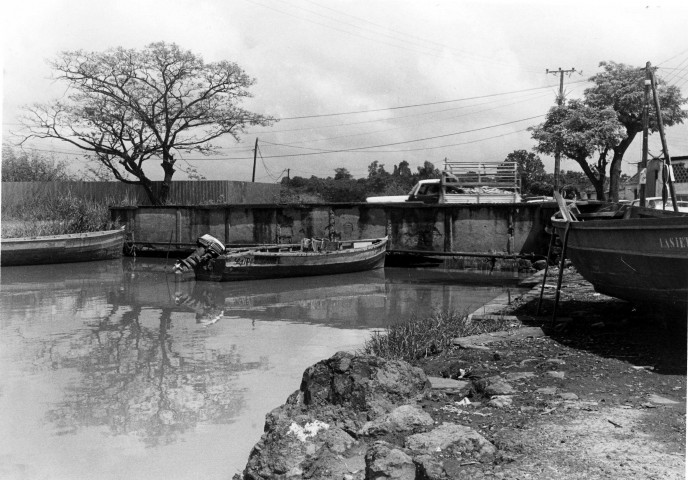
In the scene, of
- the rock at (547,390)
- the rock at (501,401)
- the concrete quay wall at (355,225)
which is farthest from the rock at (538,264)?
the rock at (501,401)

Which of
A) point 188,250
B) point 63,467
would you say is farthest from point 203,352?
point 188,250

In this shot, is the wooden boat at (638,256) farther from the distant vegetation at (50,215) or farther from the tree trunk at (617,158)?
the tree trunk at (617,158)

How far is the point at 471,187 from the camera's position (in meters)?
26.3

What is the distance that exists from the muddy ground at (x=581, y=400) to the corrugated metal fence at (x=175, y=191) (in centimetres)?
2448

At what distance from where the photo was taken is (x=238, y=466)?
214 inches

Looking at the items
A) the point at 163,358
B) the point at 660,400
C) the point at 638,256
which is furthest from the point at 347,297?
the point at 660,400

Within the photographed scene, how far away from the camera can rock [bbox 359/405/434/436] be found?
4.52 meters

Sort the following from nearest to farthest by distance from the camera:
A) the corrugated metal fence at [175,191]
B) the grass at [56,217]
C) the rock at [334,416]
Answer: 1. the rock at [334,416]
2. the grass at [56,217]
3. the corrugated metal fence at [175,191]

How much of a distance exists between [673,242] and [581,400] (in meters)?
2.46

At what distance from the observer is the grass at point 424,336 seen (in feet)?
25.1

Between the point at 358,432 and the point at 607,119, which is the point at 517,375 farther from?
the point at 607,119

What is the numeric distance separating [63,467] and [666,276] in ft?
20.3

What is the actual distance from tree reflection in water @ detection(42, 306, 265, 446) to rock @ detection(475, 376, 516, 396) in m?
2.55

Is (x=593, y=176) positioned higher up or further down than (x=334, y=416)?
higher up
